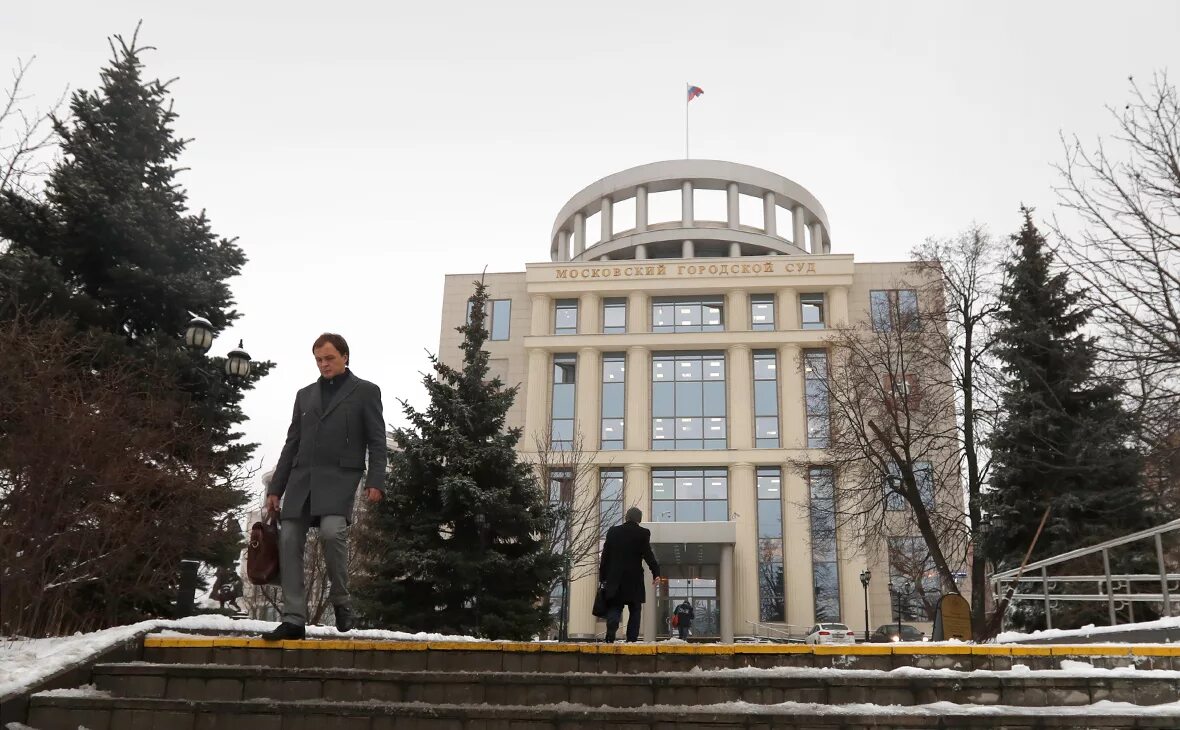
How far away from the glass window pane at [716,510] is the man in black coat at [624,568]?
32.0m

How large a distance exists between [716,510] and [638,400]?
6685 millimetres

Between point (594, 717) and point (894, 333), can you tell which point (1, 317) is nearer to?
point (594, 717)

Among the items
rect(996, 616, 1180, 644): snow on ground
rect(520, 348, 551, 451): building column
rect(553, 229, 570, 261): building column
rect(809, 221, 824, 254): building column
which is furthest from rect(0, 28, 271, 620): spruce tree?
rect(809, 221, 824, 254): building column

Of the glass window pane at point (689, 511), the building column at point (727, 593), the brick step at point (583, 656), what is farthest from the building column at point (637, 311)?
the brick step at point (583, 656)

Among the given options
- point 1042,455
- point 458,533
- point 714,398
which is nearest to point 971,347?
point 1042,455

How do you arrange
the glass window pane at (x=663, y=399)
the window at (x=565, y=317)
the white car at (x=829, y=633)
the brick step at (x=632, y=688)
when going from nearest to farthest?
the brick step at (x=632, y=688) → the white car at (x=829, y=633) → the glass window pane at (x=663, y=399) → the window at (x=565, y=317)

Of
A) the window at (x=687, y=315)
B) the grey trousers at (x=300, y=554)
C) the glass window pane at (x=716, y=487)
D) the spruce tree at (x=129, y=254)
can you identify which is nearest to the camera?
the grey trousers at (x=300, y=554)

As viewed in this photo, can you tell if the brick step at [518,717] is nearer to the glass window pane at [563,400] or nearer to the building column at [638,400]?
the building column at [638,400]

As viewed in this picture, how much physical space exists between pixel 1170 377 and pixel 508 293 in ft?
130

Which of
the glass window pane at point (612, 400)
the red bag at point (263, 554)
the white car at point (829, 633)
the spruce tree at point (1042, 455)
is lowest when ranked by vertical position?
the white car at point (829, 633)

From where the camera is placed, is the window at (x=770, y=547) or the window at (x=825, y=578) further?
the window at (x=770, y=547)

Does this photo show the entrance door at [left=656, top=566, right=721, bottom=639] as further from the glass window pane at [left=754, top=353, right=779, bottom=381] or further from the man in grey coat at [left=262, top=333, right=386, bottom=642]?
the man in grey coat at [left=262, top=333, right=386, bottom=642]

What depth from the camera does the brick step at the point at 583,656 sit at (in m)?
5.89

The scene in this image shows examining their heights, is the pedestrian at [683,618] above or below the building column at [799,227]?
below
